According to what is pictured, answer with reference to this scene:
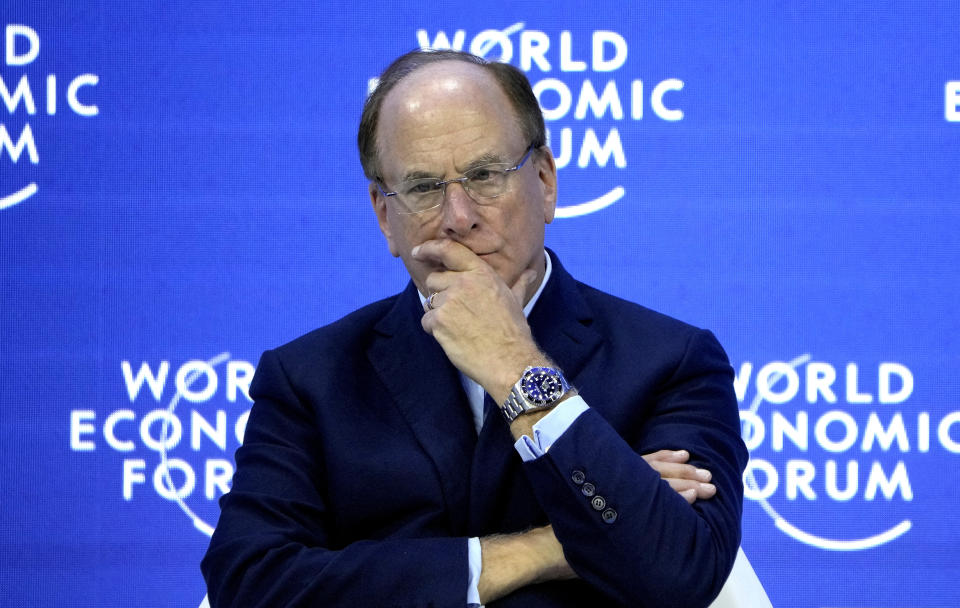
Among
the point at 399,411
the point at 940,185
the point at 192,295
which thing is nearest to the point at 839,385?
the point at 940,185

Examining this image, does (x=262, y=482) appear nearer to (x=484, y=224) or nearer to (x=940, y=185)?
(x=484, y=224)

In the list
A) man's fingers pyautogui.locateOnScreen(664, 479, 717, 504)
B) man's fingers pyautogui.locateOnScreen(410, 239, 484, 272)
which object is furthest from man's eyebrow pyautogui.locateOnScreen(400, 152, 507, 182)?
man's fingers pyautogui.locateOnScreen(664, 479, 717, 504)

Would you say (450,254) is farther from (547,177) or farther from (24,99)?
(24,99)

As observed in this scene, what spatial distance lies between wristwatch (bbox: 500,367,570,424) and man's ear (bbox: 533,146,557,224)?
497mm

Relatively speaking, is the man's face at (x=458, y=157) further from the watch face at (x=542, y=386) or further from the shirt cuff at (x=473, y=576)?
the shirt cuff at (x=473, y=576)

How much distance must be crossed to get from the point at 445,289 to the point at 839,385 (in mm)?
1842

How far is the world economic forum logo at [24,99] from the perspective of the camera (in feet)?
12.0

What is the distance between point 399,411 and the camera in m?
2.28

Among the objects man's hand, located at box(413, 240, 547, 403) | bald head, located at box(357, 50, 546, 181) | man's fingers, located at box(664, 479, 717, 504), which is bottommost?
man's fingers, located at box(664, 479, 717, 504)

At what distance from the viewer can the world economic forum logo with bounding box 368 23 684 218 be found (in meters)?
3.64

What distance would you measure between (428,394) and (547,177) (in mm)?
519

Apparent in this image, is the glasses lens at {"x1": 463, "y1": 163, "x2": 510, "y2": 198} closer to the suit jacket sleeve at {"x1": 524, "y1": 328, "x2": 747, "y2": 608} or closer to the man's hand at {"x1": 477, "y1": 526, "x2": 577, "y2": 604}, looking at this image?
the suit jacket sleeve at {"x1": 524, "y1": 328, "x2": 747, "y2": 608}

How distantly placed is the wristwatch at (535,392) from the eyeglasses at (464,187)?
393 mm

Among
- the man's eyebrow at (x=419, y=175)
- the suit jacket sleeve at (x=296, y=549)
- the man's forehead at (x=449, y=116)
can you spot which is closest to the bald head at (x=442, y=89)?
the man's forehead at (x=449, y=116)
